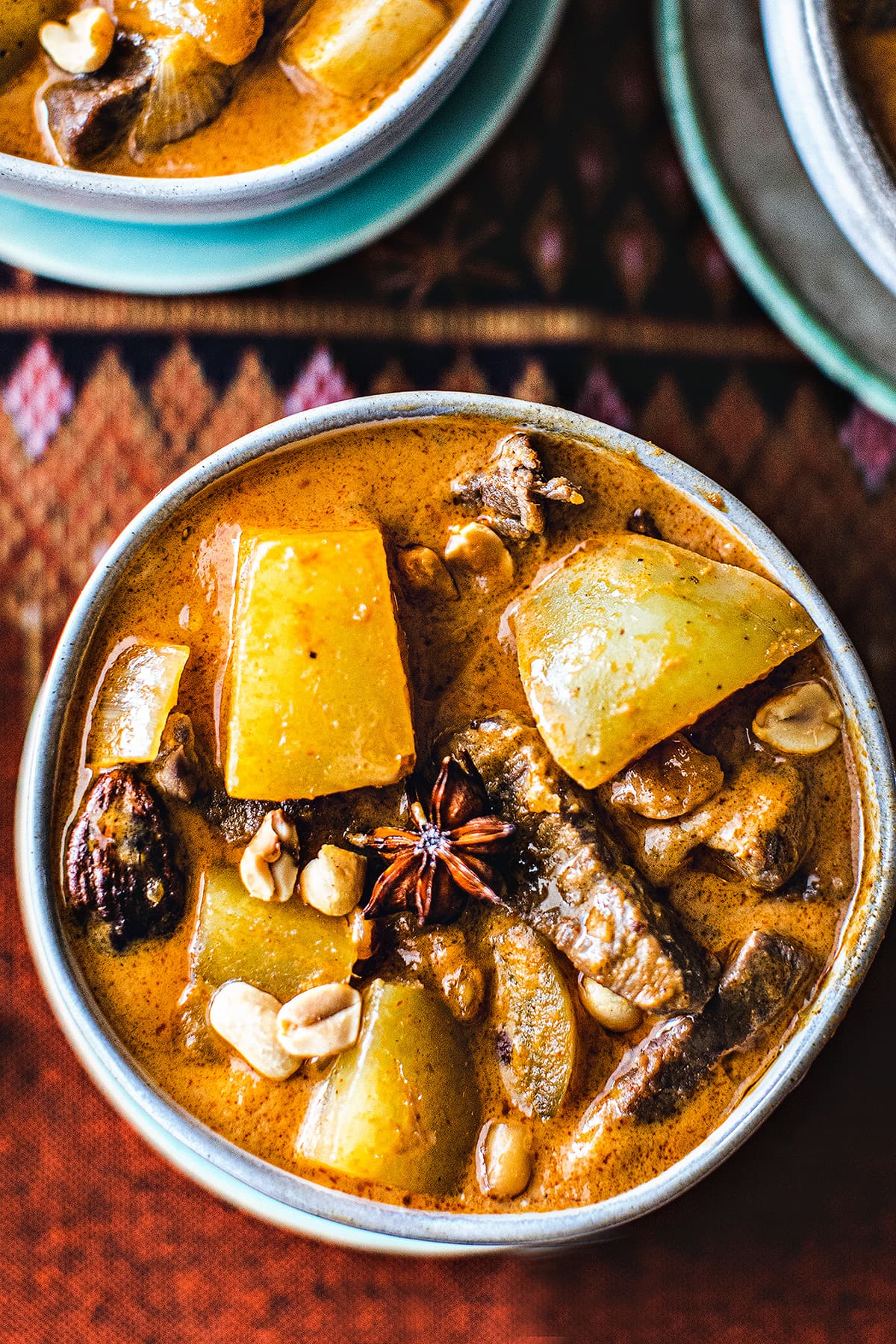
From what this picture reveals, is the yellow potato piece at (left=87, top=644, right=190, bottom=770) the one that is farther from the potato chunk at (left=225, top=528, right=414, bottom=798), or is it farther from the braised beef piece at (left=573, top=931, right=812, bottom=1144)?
the braised beef piece at (left=573, top=931, right=812, bottom=1144)

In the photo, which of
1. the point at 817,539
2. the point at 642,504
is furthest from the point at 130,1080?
the point at 817,539

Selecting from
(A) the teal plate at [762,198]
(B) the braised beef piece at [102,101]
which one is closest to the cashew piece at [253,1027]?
(B) the braised beef piece at [102,101]

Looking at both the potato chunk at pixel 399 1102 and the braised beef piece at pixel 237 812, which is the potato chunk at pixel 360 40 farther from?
the potato chunk at pixel 399 1102

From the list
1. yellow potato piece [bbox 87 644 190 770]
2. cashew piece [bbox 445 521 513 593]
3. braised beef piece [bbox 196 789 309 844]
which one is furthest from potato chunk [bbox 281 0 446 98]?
braised beef piece [bbox 196 789 309 844]

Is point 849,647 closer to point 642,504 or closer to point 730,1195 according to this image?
point 642,504

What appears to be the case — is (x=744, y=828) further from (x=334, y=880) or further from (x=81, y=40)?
(x=81, y=40)
